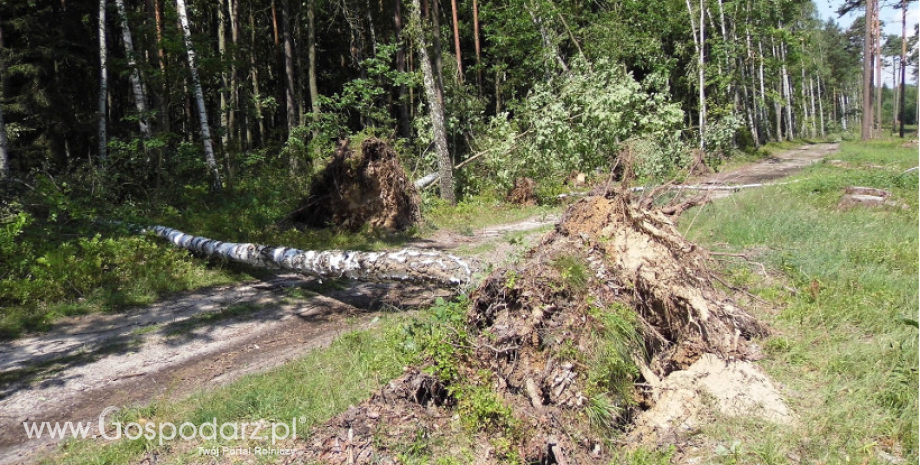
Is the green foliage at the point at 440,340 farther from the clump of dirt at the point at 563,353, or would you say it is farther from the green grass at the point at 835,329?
the green grass at the point at 835,329

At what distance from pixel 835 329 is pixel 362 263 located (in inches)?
195

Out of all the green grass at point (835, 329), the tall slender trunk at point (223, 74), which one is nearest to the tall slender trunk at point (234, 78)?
the tall slender trunk at point (223, 74)

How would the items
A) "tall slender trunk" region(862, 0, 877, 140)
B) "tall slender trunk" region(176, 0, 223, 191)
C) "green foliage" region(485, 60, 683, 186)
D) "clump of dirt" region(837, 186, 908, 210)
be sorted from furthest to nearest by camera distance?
"tall slender trunk" region(862, 0, 877, 140) < "tall slender trunk" region(176, 0, 223, 191) < "green foliage" region(485, 60, 683, 186) < "clump of dirt" region(837, 186, 908, 210)

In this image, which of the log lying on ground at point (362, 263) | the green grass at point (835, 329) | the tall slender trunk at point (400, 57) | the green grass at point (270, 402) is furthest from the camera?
the tall slender trunk at point (400, 57)

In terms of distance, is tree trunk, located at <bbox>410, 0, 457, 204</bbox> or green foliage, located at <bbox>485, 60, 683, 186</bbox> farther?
tree trunk, located at <bbox>410, 0, 457, 204</bbox>

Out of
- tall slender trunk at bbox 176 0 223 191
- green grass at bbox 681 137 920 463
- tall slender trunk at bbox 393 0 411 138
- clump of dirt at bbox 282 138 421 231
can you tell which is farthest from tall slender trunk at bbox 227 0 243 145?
green grass at bbox 681 137 920 463

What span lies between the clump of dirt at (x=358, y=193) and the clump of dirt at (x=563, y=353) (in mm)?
6863

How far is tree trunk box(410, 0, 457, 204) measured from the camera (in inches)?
528

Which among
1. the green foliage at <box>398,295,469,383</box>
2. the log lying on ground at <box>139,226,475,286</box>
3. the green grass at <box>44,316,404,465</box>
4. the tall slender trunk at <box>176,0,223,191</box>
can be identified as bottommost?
the green grass at <box>44,316,404,465</box>

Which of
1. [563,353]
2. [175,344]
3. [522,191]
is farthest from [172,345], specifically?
[522,191]

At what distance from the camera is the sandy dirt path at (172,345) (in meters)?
4.72

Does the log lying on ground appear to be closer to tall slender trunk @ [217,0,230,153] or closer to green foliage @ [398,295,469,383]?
green foliage @ [398,295,469,383]

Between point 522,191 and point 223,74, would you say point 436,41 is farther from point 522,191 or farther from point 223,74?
A: point 223,74

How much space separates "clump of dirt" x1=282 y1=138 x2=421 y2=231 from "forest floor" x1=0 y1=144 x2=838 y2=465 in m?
3.29
